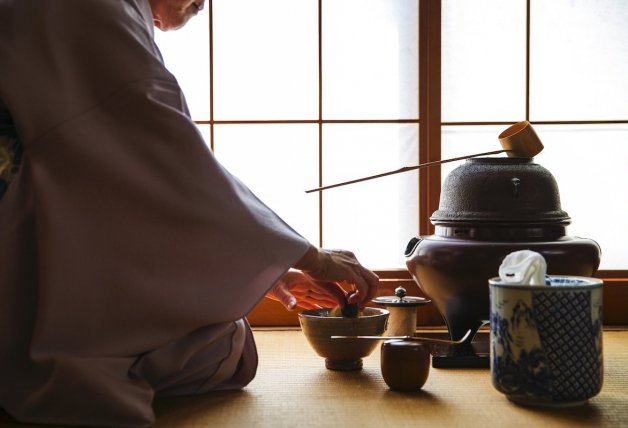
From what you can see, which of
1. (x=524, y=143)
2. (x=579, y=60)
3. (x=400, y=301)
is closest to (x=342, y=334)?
(x=400, y=301)

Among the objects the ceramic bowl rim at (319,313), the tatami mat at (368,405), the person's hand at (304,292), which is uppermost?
the person's hand at (304,292)

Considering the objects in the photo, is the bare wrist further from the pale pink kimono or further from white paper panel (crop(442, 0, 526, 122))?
white paper panel (crop(442, 0, 526, 122))

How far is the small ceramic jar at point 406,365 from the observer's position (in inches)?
79.7

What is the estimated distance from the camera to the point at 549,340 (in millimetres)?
1745

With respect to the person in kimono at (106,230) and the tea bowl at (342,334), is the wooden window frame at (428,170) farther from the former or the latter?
the person in kimono at (106,230)

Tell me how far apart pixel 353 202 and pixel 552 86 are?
944 mm

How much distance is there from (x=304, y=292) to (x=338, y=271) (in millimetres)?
247

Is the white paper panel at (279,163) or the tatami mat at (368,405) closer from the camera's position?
the tatami mat at (368,405)

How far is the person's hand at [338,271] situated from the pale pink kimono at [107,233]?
12cm

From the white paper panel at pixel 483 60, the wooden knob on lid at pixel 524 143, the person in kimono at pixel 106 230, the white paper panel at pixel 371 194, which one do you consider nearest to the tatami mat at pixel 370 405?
the person in kimono at pixel 106 230

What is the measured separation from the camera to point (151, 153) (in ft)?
6.11

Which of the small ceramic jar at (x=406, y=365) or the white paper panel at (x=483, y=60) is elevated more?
the white paper panel at (x=483, y=60)

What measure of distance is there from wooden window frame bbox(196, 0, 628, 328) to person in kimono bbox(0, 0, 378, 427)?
3.93 ft

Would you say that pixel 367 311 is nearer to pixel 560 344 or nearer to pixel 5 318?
pixel 560 344
